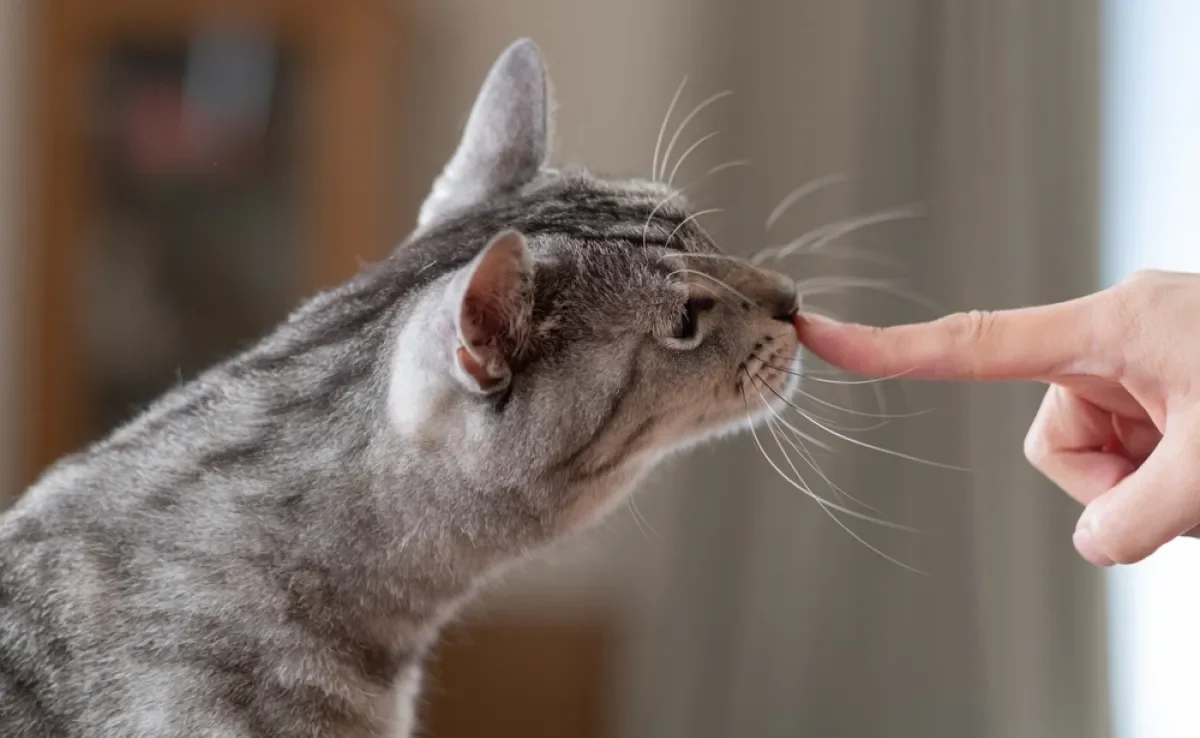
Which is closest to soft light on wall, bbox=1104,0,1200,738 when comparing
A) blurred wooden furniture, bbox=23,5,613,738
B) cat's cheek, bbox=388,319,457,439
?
cat's cheek, bbox=388,319,457,439

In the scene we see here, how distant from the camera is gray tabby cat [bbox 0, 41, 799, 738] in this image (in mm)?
822

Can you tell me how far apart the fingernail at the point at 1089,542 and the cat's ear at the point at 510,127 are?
600 millimetres

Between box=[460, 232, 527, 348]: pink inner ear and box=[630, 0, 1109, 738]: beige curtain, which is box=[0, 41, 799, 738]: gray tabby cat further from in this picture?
box=[630, 0, 1109, 738]: beige curtain

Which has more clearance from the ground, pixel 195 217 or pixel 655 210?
pixel 655 210

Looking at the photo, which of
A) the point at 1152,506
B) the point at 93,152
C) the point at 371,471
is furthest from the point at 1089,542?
the point at 93,152

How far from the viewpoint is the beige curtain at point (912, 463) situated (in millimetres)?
1392

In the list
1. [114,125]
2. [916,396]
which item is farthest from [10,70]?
[916,396]

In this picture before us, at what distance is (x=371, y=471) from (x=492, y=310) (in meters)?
0.19

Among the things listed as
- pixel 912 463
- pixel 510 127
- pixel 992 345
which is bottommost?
pixel 912 463

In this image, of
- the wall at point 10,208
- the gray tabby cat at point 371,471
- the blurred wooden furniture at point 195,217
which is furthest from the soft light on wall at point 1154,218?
the wall at point 10,208

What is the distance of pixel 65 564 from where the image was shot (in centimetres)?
87

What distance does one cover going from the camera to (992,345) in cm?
81

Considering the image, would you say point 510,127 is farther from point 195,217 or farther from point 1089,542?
point 195,217

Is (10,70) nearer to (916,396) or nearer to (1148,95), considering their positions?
(916,396)
